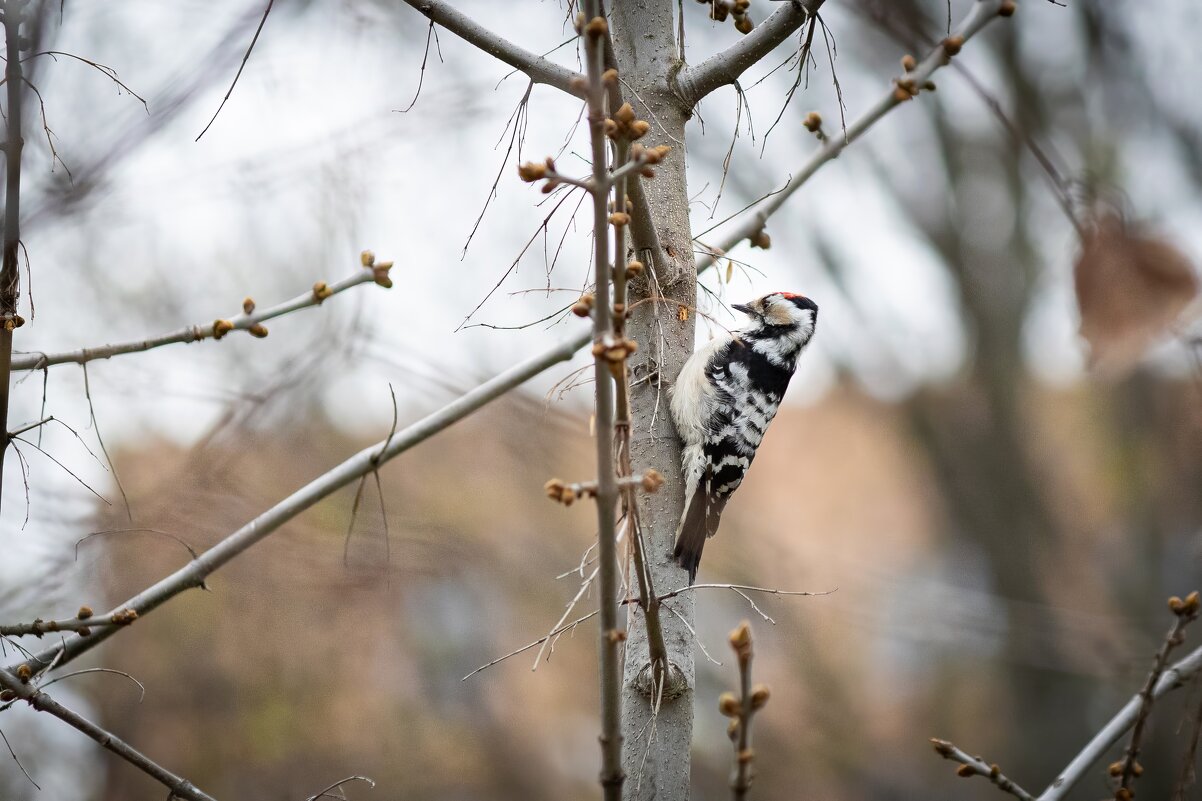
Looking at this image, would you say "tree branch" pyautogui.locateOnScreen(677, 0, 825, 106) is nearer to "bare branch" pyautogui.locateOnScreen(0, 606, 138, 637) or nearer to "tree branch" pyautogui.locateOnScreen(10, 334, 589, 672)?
"tree branch" pyautogui.locateOnScreen(10, 334, 589, 672)

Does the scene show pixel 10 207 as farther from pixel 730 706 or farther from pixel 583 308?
pixel 730 706

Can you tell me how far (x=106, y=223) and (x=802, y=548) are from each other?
8.48 metres

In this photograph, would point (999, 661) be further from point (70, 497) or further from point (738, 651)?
point (738, 651)

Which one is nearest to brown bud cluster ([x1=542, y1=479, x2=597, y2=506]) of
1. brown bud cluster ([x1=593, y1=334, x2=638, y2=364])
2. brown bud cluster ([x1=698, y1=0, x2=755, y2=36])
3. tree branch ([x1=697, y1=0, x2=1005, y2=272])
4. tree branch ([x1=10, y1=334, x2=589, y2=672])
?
brown bud cluster ([x1=593, y1=334, x2=638, y2=364])

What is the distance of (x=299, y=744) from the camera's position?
914cm

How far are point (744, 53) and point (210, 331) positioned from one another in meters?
1.30

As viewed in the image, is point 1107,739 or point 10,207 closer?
point 10,207

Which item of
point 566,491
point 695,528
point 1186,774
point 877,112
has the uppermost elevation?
point 877,112

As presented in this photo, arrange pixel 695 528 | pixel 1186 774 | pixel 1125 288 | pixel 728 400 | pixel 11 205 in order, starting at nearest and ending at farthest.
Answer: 1. pixel 1125 288
2. pixel 1186 774
3. pixel 11 205
4. pixel 695 528
5. pixel 728 400

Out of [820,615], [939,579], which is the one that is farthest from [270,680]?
[939,579]

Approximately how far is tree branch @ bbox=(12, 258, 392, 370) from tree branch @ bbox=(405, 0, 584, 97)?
526 millimetres

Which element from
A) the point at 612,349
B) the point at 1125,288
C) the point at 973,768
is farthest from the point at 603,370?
the point at 973,768

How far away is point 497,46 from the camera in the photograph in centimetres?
198

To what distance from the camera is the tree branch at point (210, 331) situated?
1.79 meters
